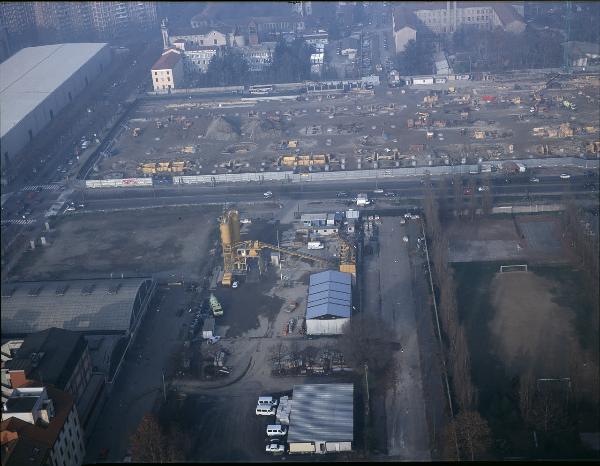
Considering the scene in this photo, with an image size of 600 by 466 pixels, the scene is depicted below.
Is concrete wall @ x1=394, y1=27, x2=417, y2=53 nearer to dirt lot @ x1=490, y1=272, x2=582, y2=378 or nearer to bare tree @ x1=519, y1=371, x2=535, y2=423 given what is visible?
dirt lot @ x1=490, y1=272, x2=582, y2=378

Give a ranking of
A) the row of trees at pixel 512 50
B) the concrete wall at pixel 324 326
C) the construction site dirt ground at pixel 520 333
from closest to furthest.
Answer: the construction site dirt ground at pixel 520 333
the concrete wall at pixel 324 326
the row of trees at pixel 512 50

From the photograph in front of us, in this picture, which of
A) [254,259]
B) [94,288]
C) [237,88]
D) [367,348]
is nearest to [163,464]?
[367,348]

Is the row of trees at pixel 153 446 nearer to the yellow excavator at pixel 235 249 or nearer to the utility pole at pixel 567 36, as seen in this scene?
the yellow excavator at pixel 235 249

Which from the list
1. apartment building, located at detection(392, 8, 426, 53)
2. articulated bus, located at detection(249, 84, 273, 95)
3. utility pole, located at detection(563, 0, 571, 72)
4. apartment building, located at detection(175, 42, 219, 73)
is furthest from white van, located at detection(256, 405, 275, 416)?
apartment building, located at detection(392, 8, 426, 53)

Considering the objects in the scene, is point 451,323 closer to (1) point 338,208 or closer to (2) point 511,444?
(2) point 511,444

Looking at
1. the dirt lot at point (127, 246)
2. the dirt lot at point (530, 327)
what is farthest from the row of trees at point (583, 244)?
→ the dirt lot at point (127, 246)

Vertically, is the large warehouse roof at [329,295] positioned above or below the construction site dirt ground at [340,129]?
above
